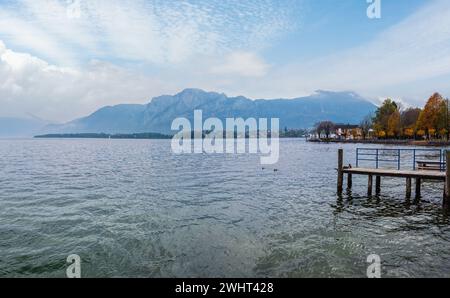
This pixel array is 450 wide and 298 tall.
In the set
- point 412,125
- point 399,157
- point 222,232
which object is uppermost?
point 412,125

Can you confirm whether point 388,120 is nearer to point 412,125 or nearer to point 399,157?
point 412,125

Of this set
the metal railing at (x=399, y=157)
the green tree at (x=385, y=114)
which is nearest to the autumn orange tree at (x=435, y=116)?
the green tree at (x=385, y=114)

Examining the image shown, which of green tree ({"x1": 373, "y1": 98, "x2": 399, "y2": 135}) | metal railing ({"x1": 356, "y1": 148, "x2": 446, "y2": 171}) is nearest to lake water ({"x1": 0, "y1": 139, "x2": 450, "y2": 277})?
metal railing ({"x1": 356, "y1": 148, "x2": 446, "y2": 171})

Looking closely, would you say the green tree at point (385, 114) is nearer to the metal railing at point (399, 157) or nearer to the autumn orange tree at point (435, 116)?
the autumn orange tree at point (435, 116)

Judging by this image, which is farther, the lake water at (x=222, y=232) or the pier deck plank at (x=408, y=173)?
the pier deck plank at (x=408, y=173)

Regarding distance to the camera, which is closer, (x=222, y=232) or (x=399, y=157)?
(x=222, y=232)

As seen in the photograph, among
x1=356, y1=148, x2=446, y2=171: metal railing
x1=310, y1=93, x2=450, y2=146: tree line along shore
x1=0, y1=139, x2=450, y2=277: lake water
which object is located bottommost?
x1=0, y1=139, x2=450, y2=277: lake water

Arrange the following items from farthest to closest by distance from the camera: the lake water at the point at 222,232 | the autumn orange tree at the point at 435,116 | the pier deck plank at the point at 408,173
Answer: the autumn orange tree at the point at 435,116 → the pier deck plank at the point at 408,173 → the lake water at the point at 222,232

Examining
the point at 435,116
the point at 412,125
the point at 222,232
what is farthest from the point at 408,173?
the point at 412,125

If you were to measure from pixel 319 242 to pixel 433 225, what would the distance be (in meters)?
7.61

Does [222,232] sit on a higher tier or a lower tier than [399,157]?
lower

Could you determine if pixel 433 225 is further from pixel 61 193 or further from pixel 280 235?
pixel 61 193

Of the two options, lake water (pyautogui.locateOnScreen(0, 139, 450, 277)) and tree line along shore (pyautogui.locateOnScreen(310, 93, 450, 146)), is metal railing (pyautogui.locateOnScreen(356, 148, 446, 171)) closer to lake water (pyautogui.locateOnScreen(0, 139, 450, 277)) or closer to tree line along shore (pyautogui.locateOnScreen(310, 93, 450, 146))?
lake water (pyautogui.locateOnScreen(0, 139, 450, 277))

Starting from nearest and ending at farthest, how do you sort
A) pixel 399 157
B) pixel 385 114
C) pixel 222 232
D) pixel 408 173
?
pixel 222 232 < pixel 408 173 < pixel 399 157 < pixel 385 114
